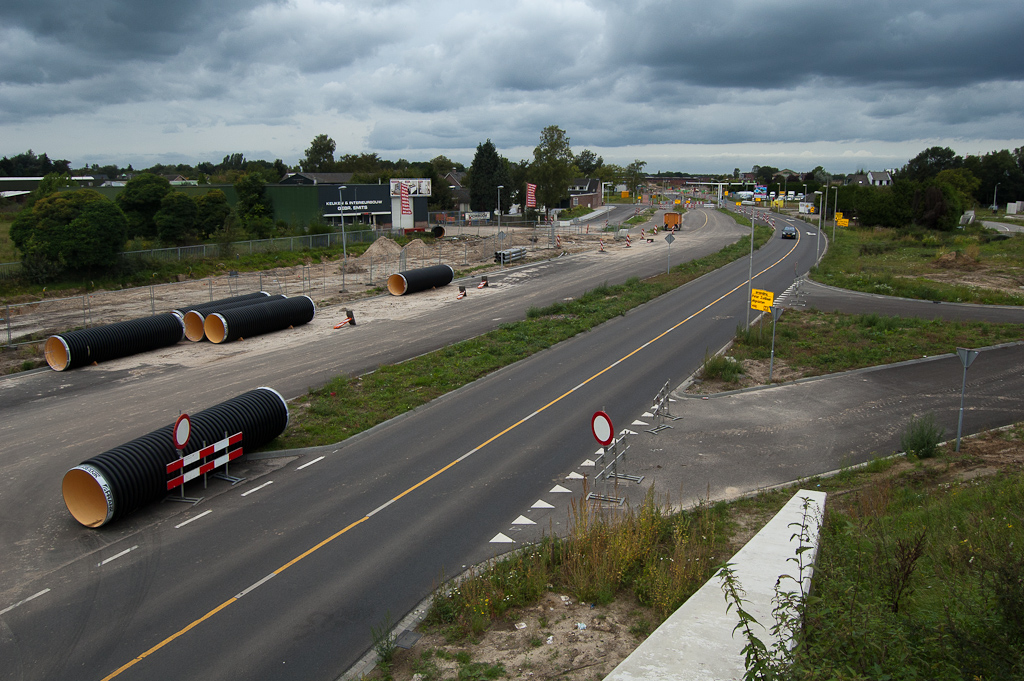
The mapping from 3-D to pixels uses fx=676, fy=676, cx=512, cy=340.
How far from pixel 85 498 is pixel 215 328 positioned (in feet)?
52.5

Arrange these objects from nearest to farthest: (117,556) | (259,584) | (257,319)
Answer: (259,584) < (117,556) < (257,319)

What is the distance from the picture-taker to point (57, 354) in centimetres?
2458

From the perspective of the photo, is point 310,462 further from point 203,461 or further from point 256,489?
point 203,461

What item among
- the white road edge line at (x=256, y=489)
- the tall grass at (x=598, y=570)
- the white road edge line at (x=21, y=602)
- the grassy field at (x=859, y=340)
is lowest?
the white road edge line at (x=21, y=602)

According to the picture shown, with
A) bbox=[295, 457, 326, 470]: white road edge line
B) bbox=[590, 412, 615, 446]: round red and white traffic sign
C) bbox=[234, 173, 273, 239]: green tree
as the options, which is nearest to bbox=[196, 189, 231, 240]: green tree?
bbox=[234, 173, 273, 239]: green tree

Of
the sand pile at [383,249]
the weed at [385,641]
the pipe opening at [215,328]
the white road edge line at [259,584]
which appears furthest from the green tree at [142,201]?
the weed at [385,641]

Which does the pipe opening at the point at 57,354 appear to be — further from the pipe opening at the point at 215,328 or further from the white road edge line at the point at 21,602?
the white road edge line at the point at 21,602

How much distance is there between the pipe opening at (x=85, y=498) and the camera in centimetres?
1281

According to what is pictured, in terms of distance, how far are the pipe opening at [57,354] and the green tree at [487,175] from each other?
77725mm

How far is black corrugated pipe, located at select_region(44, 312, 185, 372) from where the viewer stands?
24484 mm

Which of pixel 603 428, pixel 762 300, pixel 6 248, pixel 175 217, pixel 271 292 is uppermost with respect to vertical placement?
pixel 175 217

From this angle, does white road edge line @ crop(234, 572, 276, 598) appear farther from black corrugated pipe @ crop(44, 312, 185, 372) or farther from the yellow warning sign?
black corrugated pipe @ crop(44, 312, 185, 372)

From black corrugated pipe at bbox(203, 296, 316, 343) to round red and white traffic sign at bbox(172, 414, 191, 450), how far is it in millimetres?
15121

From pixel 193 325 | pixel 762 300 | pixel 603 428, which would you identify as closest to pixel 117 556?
pixel 603 428
